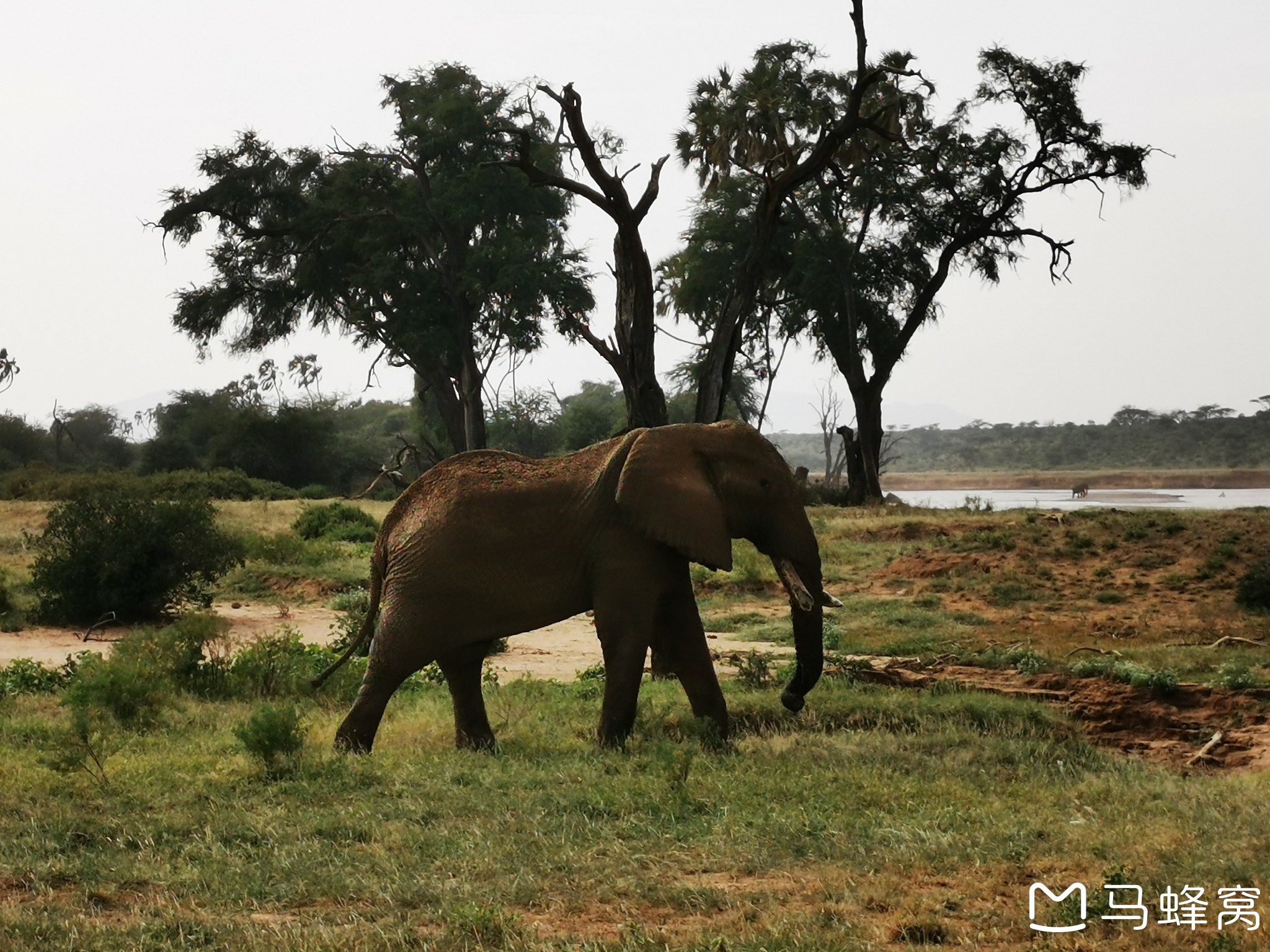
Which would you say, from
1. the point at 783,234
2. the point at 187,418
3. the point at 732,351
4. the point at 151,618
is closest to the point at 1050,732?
the point at 151,618

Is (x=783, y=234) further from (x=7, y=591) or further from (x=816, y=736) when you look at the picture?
(x=816, y=736)

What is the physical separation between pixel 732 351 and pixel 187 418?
37211 mm

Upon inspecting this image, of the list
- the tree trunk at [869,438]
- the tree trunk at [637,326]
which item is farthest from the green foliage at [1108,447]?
the tree trunk at [637,326]

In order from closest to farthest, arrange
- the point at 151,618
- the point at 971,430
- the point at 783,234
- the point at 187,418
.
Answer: the point at 151,618 → the point at 783,234 → the point at 187,418 → the point at 971,430

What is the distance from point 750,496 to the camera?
9180 millimetres

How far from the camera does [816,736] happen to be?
917 centimetres

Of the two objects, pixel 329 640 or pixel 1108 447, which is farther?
pixel 1108 447

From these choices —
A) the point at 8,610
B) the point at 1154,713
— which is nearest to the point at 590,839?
the point at 1154,713

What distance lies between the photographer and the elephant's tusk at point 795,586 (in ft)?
28.9

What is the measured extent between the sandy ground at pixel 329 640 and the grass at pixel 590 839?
460 cm

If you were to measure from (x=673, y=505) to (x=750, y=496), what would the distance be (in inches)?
27.2

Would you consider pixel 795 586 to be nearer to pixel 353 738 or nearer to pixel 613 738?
pixel 613 738

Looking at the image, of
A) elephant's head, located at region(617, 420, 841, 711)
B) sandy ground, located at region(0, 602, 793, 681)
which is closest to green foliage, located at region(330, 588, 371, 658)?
sandy ground, located at region(0, 602, 793, 681)

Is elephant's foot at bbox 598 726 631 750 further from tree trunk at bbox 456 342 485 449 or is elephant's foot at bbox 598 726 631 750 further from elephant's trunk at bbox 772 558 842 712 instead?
tree trunk at bbox 456 342 485 449
